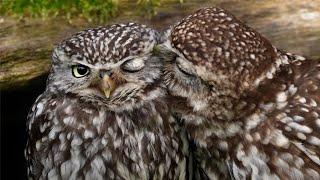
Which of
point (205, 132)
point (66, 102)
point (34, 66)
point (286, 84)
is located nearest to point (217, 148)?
point (205, 132)

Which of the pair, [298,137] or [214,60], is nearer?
[214,60]

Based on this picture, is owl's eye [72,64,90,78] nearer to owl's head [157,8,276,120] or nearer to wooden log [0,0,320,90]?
owl's head [157,8,276,120]

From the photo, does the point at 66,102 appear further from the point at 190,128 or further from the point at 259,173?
the point at 259,173

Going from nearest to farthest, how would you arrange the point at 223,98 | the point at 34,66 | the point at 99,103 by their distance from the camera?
the point at 223,98 → the point at 99,103 → the point at 34,66

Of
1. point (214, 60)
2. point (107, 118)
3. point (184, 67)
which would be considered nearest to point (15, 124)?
point (107, 118)

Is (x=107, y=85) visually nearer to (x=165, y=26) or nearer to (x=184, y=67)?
(x=184, y=67)

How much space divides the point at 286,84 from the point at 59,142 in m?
0.99

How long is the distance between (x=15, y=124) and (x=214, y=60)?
5.61 ft

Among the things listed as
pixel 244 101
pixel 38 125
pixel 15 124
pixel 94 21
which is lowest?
pixel 15 124

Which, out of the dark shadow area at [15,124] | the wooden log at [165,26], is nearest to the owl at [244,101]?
the wooden log at [165,26]

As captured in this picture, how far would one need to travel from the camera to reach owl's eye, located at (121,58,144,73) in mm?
3430

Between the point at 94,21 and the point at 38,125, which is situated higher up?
the point at 94,21

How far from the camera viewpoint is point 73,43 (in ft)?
11.3

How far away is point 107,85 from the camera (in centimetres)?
340
